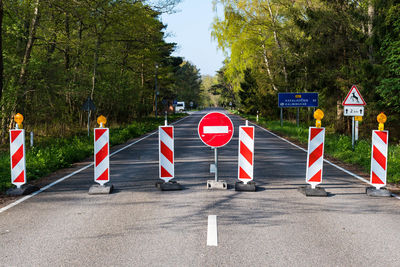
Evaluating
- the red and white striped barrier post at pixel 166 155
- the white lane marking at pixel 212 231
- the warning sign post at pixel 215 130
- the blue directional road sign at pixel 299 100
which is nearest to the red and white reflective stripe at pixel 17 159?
the red and white striped barrier post at pixel 166 155

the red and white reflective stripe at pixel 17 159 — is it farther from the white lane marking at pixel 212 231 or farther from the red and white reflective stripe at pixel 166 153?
the white lane marking at pixel 212 231

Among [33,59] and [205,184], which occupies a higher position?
[33,59]

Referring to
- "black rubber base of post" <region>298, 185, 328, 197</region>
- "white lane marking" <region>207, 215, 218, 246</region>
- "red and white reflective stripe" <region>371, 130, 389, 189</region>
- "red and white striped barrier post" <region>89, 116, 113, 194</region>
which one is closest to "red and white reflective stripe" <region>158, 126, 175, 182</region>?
"red and white striped barrier post" <region>89, 116, 113, 194</region>

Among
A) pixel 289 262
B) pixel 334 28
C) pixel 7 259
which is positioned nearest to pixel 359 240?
pixel 289 262

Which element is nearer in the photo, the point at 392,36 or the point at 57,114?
the point at 392,36

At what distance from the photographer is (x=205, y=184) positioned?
902 cm

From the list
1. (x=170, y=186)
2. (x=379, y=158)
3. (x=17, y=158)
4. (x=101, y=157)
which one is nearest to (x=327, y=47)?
(x=379, y=158)

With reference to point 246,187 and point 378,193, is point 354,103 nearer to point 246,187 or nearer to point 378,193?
point 378,193

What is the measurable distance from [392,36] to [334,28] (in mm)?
4915

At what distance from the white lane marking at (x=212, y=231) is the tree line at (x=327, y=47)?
13855 millimetres

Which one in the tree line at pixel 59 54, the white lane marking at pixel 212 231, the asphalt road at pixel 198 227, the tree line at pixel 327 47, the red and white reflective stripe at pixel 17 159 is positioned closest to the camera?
the asphalt road at pixel 198 227

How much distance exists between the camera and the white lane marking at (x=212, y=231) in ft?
16.5

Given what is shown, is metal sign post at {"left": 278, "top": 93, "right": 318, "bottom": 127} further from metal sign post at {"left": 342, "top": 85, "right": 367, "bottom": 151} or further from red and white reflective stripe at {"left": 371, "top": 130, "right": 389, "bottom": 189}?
red and white reflective stripe at {"left": 371, "top": 130, "right": 389, "bottom": 189}

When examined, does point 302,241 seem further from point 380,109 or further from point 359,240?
point 380,109
